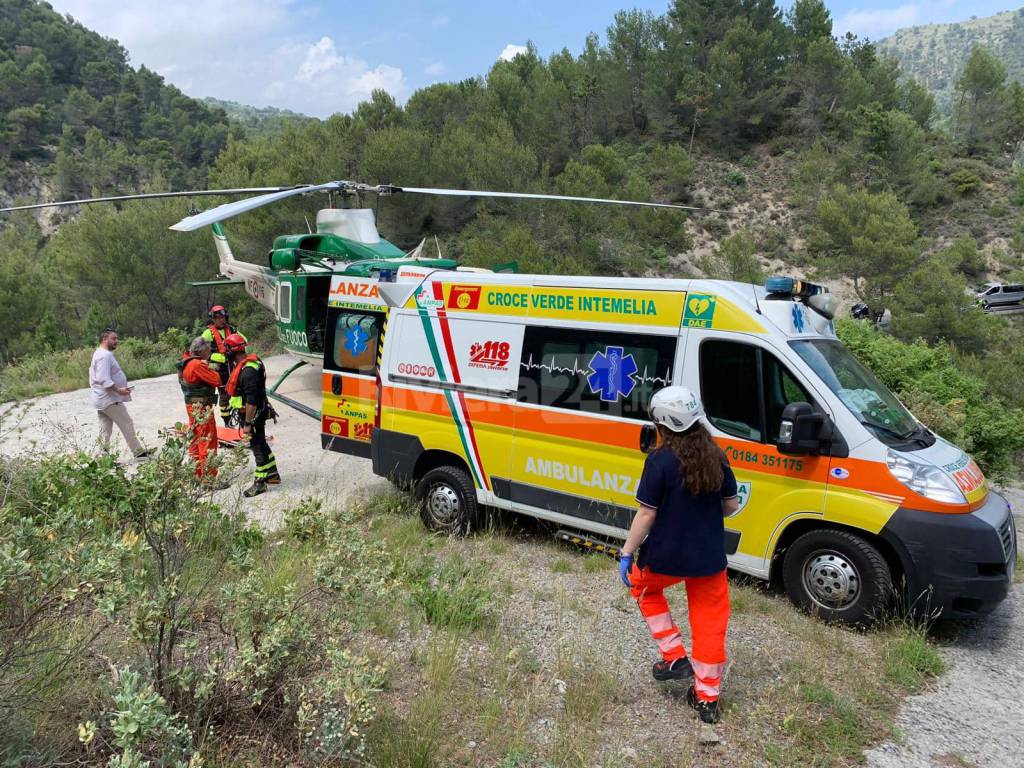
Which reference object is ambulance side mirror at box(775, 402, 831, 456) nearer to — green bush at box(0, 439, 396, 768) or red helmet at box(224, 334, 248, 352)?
green bush at box(0, 439, 396, 768)

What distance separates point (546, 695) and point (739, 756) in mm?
943

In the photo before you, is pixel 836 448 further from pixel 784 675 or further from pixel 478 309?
pixel 478 309

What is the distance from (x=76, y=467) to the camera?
190 inches

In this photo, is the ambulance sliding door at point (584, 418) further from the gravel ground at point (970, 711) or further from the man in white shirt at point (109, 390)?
the man in white shirt at point (109, 390)

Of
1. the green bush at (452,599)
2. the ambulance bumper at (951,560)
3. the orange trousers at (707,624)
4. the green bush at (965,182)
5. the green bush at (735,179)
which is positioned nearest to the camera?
the orange trousers at (707,624)

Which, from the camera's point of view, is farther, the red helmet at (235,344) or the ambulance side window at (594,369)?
the red helmet at (235,344)

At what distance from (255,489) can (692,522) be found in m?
5.55

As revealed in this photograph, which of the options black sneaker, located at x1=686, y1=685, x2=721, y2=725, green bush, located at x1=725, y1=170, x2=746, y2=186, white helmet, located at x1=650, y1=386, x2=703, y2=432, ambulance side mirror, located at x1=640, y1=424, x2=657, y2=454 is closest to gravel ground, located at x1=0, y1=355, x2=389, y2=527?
ambulance side mirror, located at x1=640, y1=424, x2=657, y2=454

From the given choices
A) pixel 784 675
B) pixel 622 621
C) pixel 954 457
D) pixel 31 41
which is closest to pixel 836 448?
pixel 954 457

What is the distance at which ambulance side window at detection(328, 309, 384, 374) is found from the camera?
6598mm

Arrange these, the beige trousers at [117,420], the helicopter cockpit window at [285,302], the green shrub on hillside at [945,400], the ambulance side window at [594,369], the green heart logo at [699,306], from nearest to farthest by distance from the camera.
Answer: the green heart logo at [699,306] < the ambulance side window at [594,369] < the beige trousers at [117,420] < the green shrub on hillside at [945,400] < the helicopter cockpit window at [285,302]

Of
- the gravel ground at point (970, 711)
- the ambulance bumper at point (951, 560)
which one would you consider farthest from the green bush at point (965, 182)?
the ambulance bumper at point (951, 560)

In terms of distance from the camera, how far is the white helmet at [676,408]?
3.09 metres

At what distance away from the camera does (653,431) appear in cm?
466
